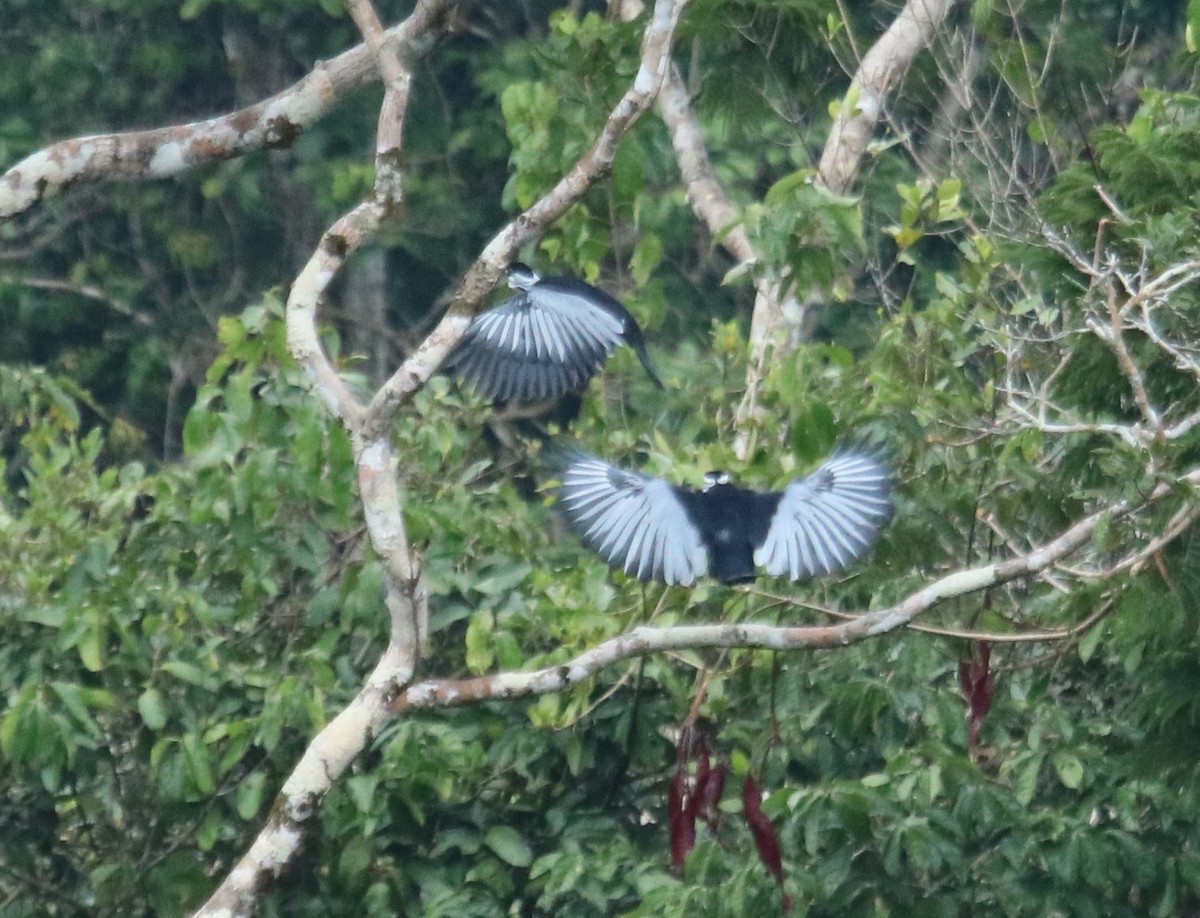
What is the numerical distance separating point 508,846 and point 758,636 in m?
1.50

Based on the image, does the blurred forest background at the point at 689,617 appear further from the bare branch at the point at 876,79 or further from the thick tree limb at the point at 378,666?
the thick tree limb at the point at 378,666

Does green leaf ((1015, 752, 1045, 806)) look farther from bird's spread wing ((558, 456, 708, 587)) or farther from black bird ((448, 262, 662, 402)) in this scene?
black bird ((448, 262, 662, 402))

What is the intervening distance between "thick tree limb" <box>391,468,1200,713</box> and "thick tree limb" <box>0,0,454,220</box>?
4.52 ft

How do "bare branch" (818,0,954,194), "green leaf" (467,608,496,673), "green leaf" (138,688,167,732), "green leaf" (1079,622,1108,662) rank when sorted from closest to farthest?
"green leaf" (1079,622,1108,662) < "green leaf" (467,608,496,673) < "green leaf" (138,688,167,732) < "bare branch" (818,0,954,194)

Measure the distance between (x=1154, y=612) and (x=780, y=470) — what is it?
1.36 m

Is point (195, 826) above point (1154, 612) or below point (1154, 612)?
below

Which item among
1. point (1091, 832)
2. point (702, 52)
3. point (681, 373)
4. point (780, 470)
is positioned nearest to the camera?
point (1091, 832)

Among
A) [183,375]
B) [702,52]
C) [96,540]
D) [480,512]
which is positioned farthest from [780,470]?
[183,375]

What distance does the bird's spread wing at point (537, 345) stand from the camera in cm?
598

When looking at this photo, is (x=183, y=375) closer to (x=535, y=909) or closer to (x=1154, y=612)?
(x=535, y=909)

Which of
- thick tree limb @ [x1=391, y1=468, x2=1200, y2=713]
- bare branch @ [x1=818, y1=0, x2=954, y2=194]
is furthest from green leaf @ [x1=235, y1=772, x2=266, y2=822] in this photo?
bare branch @ [x1=818, y1=0, x2=954, y2=194]

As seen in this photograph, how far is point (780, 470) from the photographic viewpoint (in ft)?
17.2

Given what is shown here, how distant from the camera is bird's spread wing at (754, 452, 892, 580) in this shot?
501cm

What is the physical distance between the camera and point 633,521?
5.18 m
